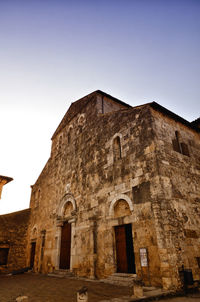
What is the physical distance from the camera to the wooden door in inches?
406

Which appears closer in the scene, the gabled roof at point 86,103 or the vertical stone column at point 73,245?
the gabled roof at point 86,103

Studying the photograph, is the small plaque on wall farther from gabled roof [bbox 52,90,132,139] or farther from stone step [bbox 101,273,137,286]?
gabled roof [bbox 52,90,132,139]

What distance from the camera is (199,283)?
19.0 ft

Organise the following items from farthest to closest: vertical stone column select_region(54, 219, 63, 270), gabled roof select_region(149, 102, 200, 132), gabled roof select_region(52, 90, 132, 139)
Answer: gabled roof select_region(52, 90, 132, 139)
vertical stone column select_region(54, 219, 63, 270)
gabled roof select_region(149, 102, 200, 132)

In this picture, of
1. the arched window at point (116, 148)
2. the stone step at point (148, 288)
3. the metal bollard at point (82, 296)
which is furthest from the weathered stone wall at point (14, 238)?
the metal bollard at point (82, 296)

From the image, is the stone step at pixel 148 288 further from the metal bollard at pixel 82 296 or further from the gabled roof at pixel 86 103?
the gabled roof at pixel 86 103

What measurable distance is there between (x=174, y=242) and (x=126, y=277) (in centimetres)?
219

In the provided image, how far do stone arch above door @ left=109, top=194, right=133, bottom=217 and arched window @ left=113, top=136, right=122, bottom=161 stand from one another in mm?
1770

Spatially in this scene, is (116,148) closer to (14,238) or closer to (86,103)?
(86,103)

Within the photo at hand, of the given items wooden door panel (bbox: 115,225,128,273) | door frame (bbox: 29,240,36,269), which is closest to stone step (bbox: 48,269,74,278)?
wooden door panel (bbox: 115,225,128,273)

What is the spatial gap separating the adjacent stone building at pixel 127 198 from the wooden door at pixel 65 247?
5 centimetres

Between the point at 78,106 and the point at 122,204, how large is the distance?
8.55 metres

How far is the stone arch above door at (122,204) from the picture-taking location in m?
7.24

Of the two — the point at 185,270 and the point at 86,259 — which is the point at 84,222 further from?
the point at 185,270
